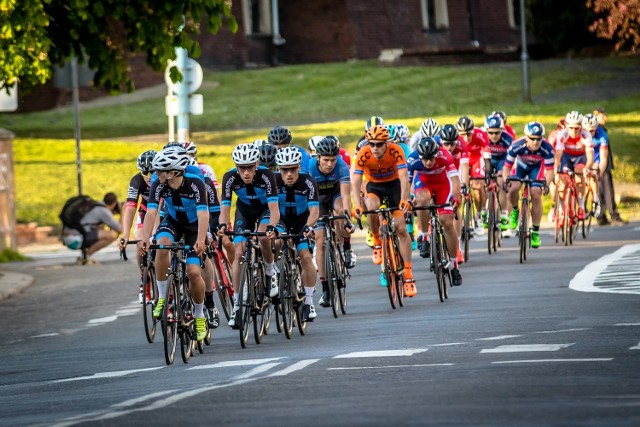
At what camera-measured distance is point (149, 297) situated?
18578 mm

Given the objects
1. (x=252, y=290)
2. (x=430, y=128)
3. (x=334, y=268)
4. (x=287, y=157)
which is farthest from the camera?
(x=430, y=128)

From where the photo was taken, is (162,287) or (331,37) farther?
(331,37)

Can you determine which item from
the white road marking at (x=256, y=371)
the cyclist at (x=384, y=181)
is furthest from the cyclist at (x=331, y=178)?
the white road marking at (x=256, y=371)

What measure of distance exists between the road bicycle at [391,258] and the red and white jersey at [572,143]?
9.02 metres

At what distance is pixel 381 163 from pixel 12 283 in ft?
25.9

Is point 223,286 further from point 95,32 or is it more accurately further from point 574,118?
point 574,118

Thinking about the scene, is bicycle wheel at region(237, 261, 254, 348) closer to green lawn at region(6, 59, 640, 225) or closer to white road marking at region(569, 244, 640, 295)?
→ white road marking at region(569, 244, 640, 295)

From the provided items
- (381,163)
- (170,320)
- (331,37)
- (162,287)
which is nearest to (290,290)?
(162,287)

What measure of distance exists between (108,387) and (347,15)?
51.6 metres

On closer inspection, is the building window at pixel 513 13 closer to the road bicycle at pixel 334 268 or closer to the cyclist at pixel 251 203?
the road bicycle at pixel 334 268

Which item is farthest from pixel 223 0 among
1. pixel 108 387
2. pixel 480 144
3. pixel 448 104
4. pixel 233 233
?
pixel 448 104

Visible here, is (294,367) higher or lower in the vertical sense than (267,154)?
lower

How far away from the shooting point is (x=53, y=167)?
1626 inches

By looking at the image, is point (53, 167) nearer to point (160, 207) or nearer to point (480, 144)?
point (480, 144)
